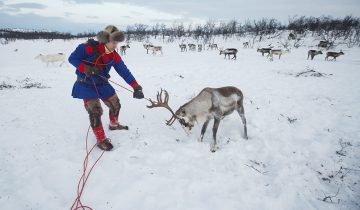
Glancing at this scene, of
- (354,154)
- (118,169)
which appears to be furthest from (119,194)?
(354,154)

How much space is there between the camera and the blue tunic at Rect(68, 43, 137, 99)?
11.8 ft

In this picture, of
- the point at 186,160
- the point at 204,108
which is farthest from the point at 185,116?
the point at 186,160

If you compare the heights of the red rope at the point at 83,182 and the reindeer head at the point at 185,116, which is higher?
the reindeer head at the point at 185,116

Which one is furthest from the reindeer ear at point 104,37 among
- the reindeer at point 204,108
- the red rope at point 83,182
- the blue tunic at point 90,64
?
the red rope at point 83,182

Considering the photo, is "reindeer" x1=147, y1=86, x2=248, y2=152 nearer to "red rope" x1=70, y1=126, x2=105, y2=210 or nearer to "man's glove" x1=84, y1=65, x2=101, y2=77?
"man's glove" x1=84, y1=65, x2=101, y2=77

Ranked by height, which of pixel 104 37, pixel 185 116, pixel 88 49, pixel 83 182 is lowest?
pixel 83 182

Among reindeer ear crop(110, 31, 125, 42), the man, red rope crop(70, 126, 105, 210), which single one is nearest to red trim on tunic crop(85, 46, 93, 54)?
the man

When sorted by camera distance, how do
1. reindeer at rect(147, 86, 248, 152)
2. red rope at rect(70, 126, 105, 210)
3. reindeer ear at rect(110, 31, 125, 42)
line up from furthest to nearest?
1. reindeer at rect(147, 86, 248, 152)
2. reindeer ear at rect(110, 31, 125, 42)
3. red rope at rect(70, 126, 105, 210)

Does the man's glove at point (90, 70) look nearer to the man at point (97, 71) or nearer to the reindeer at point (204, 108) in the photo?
the man at point (97, 71)

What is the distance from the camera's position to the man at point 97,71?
3580 mm

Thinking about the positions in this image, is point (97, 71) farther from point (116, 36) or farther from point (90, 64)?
point (116, 36)

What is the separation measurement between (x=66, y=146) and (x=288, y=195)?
372 centimetres

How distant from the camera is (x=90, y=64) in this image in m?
3.74

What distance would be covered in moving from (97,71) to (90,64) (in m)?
0.15
